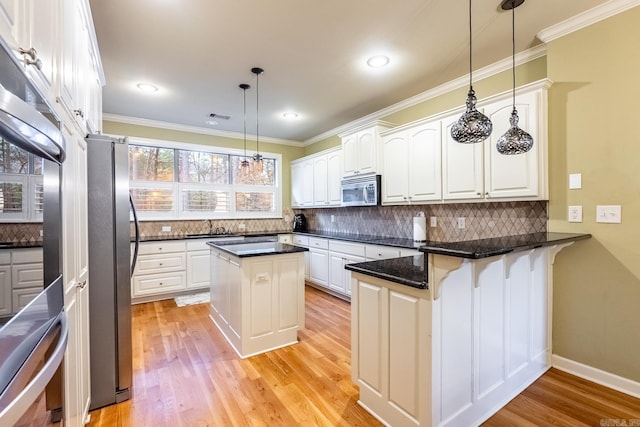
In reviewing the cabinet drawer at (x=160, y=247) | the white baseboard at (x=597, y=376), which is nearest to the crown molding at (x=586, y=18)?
the white baseboard at (x=597, y=376)

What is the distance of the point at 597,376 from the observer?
84.4 inches

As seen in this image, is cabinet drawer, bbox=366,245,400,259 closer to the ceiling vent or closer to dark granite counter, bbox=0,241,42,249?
the ceiling vent

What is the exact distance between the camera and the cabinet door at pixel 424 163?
318 centimetres

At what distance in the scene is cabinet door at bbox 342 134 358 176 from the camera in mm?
4207

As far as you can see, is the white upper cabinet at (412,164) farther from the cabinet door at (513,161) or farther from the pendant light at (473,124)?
the pendant light at (473,124)

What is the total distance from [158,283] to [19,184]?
13.0 ft

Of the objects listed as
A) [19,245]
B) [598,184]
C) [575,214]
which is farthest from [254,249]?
[598,184]

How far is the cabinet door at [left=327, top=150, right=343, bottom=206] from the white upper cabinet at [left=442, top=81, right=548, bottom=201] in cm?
182

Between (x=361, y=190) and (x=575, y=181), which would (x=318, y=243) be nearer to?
(x=361, y=190)

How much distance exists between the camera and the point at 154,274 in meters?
4.17

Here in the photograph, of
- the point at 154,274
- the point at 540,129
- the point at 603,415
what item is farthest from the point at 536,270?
the point at 154,274

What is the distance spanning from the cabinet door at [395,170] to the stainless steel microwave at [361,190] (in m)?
0.10

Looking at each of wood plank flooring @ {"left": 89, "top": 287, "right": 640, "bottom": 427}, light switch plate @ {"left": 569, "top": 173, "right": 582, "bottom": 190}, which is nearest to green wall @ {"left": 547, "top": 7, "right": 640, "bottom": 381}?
light switch plate @ {"left": 569, "top": 173, "right": 582, "bottom": 190}

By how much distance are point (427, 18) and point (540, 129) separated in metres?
1.27
